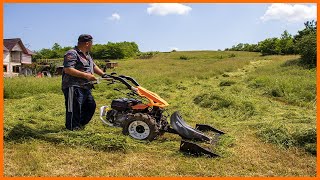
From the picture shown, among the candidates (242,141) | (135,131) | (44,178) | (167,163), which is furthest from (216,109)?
(44,178)

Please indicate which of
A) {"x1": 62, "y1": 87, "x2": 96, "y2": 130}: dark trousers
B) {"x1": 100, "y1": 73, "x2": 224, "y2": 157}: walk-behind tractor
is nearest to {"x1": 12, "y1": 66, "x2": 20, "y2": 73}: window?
{"x1": 62, "y1": 87, "x2": 96, "y2": 130}: dark trousers

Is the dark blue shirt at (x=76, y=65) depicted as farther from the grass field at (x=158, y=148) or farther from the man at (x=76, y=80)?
the grass field at (x=158, y=148)

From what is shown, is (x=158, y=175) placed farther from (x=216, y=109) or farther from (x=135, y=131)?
(x=216, y=109)

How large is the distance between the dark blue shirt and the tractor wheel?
3.60 ft

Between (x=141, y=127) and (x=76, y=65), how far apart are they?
5.18ft

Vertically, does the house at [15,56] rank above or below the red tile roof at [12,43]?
below

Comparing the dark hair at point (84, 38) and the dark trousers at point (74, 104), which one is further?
the dark hair at point (84, 38)

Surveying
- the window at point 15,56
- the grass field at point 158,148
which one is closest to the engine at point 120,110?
the grass field at point 158,148

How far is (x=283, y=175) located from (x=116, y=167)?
2114mm

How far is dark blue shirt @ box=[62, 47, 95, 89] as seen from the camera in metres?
6.47

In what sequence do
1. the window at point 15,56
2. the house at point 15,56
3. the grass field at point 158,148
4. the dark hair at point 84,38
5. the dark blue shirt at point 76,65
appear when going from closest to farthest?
the grass field at point 158,148 → the dark blue shirt at point 76,65 → the dark hair at point 84,38 → the house at point 15,56 → the window at point 15,56

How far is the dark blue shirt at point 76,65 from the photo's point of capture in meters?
6.47

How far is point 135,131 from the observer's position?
6309 mm

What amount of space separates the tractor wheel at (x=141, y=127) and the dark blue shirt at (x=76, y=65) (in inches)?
43.2
